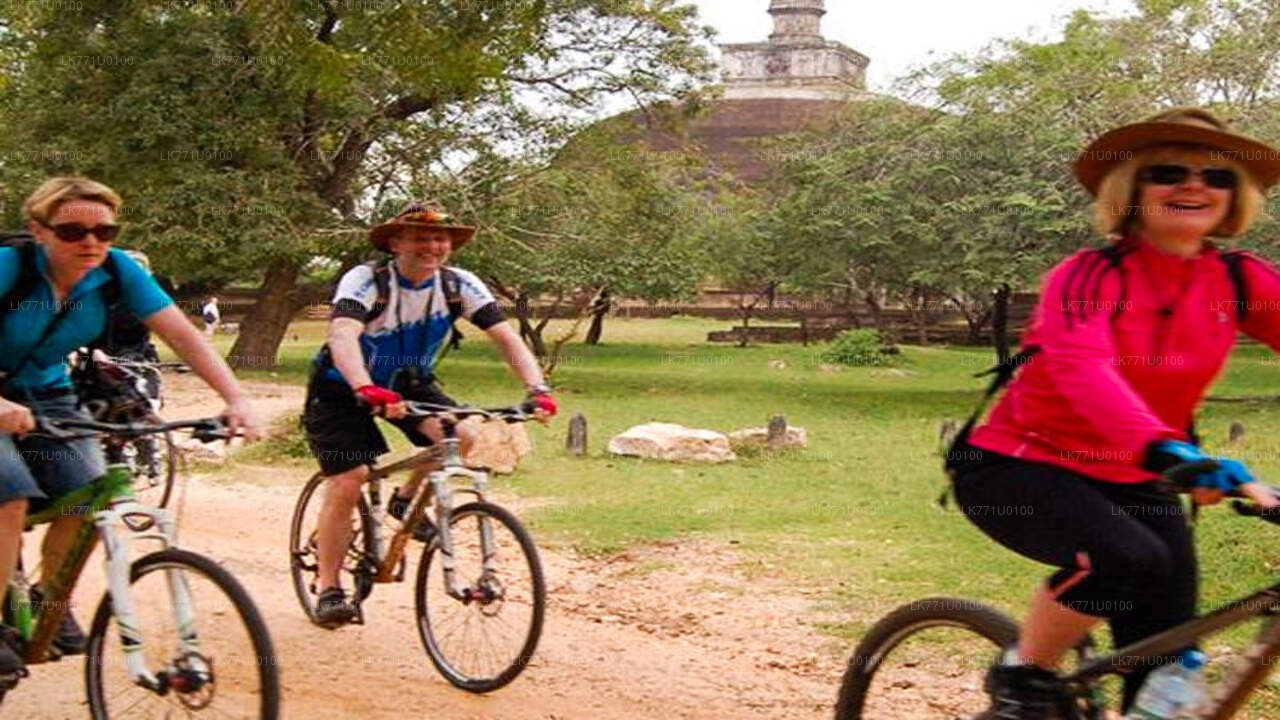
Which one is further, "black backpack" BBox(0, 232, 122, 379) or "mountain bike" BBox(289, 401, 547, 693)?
"mountain bike" BBox(289, 401, 547, 693)

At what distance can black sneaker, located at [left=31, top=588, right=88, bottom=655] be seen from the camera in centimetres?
491

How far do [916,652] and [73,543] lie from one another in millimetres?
2535

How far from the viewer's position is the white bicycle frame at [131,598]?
4.29 m

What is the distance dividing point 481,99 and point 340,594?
20.7 metres

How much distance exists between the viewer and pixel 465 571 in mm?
5938

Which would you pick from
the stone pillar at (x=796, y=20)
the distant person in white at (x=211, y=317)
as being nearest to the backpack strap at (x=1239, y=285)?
the distant person in white at (x=211, y=317)

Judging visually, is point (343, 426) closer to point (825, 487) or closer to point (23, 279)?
point (23, 279)

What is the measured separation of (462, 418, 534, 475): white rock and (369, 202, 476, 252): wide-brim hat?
691cm

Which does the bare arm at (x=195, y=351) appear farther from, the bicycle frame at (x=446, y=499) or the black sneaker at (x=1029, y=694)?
the black sneaker at (x=1029, y=694)

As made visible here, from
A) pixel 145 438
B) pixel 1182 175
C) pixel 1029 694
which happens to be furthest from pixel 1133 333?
pixel 145 438

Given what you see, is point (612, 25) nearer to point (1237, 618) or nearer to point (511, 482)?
point (511, 482)

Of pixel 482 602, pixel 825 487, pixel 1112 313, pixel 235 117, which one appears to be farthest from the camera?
pixel 235 117

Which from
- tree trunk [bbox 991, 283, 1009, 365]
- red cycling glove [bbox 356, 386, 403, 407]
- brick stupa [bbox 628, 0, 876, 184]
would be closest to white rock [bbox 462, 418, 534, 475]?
tree trunk [bbox 991, 283, 1009, 365]

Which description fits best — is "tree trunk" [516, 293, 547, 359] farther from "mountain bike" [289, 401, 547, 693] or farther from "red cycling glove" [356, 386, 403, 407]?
"red cycling glove" [356, 386, 403, 407]
